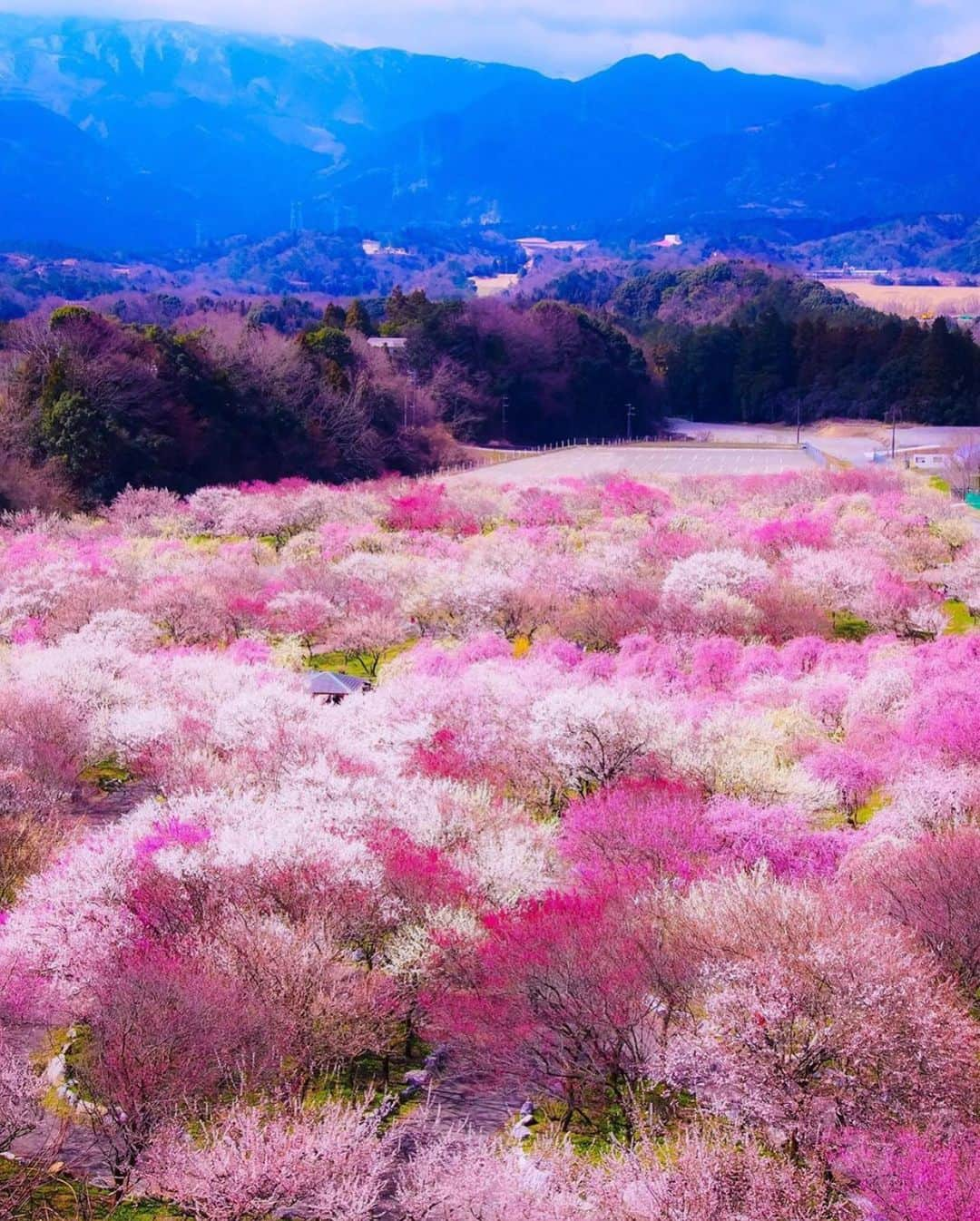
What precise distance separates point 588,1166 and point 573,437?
67.8 metres

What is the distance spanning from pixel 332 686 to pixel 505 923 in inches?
455

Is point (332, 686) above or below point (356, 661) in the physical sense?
above

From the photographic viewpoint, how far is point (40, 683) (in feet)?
69.1

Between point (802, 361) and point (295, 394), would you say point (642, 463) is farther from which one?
point (802, 361)

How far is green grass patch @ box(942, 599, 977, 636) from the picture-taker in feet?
93.4

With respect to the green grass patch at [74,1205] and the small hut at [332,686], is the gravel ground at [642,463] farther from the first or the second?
the green grass patch at [74,1205]

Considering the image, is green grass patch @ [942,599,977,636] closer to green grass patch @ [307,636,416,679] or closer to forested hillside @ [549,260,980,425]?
green grass patch @ [307,636,416,679]

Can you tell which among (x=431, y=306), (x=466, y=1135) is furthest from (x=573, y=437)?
(x=466, y=1135)

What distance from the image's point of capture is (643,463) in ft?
189

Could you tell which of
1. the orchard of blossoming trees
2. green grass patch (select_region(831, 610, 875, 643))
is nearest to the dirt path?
the orchard of blossoming trees

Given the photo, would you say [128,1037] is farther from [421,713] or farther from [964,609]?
[964,609]

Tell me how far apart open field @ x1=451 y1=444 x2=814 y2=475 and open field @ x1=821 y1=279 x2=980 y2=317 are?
303 feet

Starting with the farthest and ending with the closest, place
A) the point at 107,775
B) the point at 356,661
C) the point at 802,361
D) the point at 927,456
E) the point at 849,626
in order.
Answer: the point at 802,361 → the point at 927,456 → the point at 849,626 → the point at 356,661 → the point at 107,775

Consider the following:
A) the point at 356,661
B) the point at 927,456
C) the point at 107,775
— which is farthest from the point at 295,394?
the point at 107,775
